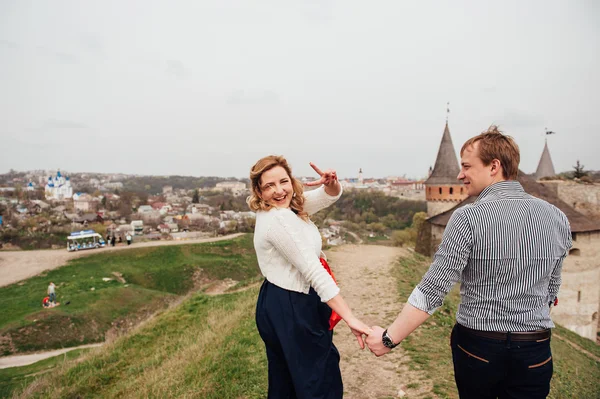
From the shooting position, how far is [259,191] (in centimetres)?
225

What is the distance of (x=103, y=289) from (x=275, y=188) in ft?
67.7

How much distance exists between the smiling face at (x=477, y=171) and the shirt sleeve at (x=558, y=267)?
402mm

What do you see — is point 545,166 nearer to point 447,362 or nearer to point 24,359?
point 447,362

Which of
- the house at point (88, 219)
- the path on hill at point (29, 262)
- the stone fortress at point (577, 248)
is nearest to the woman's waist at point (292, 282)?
the stone fortress at point (577, 248)

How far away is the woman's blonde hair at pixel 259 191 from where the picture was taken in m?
2.22

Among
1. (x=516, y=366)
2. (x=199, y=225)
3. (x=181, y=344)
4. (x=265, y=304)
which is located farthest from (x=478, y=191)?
(x=199, y=225)

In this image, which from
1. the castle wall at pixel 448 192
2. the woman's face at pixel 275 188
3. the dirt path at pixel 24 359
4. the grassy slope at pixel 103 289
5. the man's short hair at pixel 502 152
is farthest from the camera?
the castle wall at pixel 448 192

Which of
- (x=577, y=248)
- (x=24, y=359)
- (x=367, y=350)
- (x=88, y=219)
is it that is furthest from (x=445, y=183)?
(x=88, y=219)

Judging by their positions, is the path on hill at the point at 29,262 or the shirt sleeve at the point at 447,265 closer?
the shirt sleeve at the point at 447,265

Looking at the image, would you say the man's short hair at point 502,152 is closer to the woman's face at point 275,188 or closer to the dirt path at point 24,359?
the woman's face at point 275,188

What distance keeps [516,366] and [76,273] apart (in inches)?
1051

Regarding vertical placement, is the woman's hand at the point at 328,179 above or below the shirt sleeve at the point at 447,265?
above

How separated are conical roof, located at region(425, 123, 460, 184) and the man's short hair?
22114 millimetres

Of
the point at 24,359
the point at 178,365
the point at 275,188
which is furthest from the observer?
the point at 24,359
